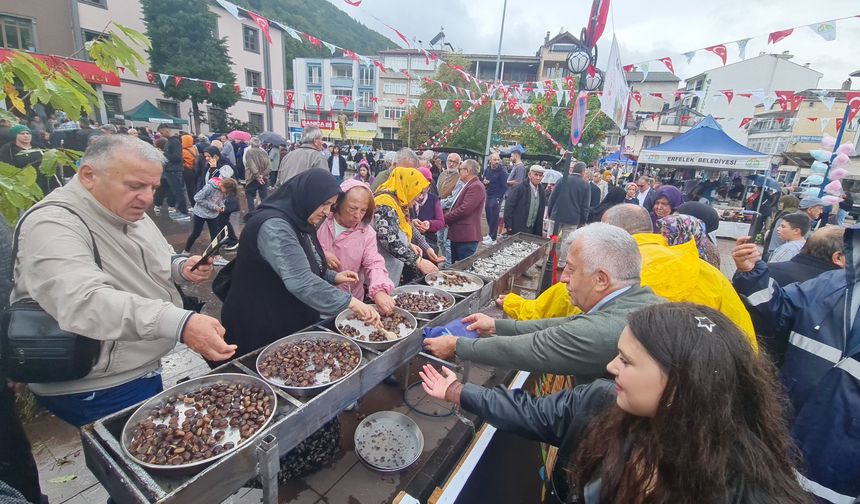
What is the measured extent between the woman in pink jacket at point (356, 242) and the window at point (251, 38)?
109 feet

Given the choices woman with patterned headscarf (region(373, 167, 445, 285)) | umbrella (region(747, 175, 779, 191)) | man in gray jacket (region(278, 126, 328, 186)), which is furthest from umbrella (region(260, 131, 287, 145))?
umbrella (region(747, 175, 779, 191))

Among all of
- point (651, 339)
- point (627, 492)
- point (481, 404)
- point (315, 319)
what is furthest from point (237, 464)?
point (651, 339)

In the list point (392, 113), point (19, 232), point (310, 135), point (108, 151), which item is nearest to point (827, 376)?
point (108, 151)

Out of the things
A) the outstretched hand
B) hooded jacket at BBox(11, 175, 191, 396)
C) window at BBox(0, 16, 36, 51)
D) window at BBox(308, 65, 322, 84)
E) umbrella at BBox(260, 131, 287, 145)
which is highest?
window at BBox(308, 65, 322, 84)

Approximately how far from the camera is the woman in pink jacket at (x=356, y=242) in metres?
2.79

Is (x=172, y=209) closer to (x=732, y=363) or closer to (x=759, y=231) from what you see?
(x=732, y=363)

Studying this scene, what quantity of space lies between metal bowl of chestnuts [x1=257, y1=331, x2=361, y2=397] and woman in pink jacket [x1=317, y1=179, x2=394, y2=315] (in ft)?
1.81

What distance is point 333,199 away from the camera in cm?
236

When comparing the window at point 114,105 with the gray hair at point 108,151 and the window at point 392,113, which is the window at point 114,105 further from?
the window at point 392,113

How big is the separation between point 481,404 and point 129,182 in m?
1.91

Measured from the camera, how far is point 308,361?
206cm

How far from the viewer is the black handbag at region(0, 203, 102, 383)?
1489 millimetres

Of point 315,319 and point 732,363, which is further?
point 315,319

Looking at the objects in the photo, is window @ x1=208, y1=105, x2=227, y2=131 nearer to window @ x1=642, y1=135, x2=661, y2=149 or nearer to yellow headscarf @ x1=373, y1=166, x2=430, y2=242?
yellow headscarf @ x1=373, y1=166, x2=430, y2=242
